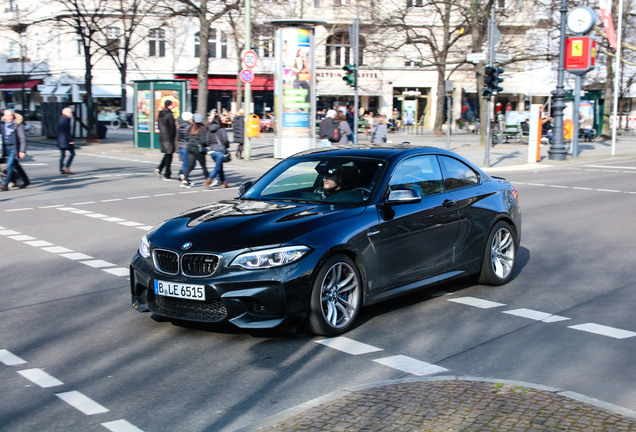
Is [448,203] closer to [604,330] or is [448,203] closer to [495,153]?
[604,330]

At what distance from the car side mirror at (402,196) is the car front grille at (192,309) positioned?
1.84m

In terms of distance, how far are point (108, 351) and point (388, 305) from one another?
107 inches

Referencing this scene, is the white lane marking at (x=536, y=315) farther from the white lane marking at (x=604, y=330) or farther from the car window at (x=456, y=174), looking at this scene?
the car window at (x=456, y=174)

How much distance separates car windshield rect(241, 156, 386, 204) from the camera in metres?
7.07

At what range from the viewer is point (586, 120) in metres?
42.6

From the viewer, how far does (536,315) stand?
7133 mm

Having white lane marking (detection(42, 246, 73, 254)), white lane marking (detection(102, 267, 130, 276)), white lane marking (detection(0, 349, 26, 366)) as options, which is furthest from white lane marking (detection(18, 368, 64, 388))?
white lane marking (detection(42, 246, 73, 254))

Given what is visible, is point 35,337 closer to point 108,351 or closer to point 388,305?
point 108,351

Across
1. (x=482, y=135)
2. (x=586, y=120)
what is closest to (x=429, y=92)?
(x=586, y=120)

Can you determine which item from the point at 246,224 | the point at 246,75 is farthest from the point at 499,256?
the point at 246,75

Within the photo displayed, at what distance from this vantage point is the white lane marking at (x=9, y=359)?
5.73m

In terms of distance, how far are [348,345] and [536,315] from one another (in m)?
2.01

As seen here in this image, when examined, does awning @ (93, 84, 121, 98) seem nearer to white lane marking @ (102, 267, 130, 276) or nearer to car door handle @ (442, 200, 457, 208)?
white lane marking @ (102, 267, 130, 276)

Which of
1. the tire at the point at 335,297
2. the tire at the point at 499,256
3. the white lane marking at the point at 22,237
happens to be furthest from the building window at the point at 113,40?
the tire at the point at 335,297
